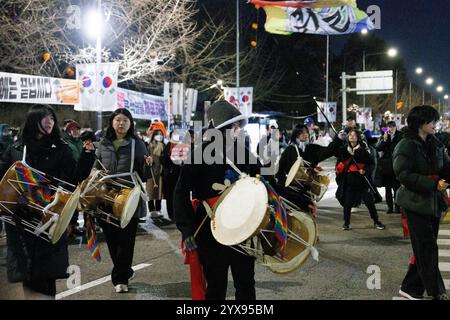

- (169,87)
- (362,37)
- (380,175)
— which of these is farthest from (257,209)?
(362,37)

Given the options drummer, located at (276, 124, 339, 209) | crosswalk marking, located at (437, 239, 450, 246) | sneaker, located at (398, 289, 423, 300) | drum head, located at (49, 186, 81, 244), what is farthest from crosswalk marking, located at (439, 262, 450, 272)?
drum head, located at (49, 186, 81, 244)

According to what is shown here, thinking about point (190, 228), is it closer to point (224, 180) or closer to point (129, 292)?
point (224, 180)

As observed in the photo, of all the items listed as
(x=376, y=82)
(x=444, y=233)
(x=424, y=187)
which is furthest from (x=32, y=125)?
(x=376, y=82)

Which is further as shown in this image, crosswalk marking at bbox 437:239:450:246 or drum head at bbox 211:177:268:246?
crosswalk marking at bbox 437:239:450:246

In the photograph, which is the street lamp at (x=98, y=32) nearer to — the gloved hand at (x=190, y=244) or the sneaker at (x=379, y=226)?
the sneaker at (x=379, y=226)

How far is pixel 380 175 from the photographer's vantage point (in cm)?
1163

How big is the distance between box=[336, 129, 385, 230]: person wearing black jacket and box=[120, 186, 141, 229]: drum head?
463cm

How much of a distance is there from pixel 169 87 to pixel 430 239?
12.8 metres

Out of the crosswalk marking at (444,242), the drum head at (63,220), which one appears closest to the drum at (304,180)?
the crosswalk marking at (444,242)

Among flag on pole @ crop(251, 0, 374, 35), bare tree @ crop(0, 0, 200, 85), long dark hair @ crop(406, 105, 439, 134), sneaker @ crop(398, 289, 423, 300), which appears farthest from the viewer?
flag on pole @ crop(251, 0, 374, 35)

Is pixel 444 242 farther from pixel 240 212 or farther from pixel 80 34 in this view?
pixel 80 34

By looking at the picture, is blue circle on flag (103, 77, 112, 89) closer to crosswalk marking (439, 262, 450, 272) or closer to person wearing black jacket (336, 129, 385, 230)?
person wearing black jacket (336, 129, 385, 230)

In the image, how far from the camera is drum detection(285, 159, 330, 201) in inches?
294

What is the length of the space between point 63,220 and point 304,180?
164 inches
